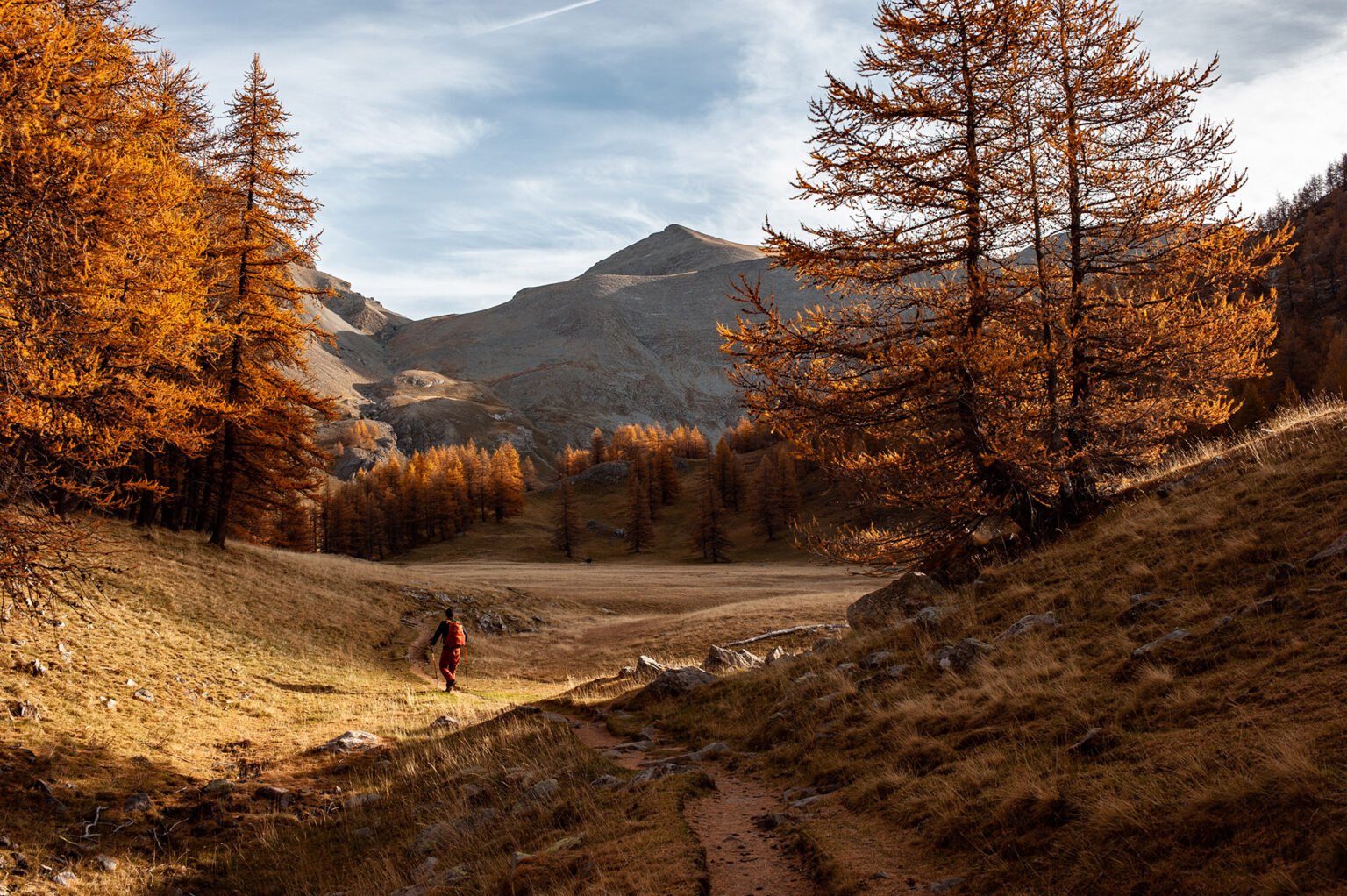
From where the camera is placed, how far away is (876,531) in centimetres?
1437

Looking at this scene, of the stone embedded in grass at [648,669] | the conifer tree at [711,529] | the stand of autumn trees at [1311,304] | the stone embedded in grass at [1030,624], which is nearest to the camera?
the stone embedded in grass at [1030,624]

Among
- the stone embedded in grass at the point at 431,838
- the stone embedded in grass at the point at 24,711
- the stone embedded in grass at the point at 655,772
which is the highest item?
the stone embedded in grass at the point at 655,772

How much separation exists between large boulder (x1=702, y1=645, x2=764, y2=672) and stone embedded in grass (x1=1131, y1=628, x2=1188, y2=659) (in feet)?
28.6

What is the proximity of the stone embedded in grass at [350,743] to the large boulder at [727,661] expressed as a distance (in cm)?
672

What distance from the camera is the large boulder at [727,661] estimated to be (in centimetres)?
1559

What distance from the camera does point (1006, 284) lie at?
13.5m

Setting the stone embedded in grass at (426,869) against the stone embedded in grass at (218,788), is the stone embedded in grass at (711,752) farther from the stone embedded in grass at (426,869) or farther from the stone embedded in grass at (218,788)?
the stone embedded in grass at (218,788)

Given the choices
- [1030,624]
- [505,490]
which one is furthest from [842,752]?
[505,490]

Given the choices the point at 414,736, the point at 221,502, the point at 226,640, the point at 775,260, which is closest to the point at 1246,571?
the point at 775,260


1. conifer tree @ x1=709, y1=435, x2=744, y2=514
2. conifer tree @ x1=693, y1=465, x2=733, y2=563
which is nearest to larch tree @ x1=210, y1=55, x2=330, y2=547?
conifer tree @ x1=693, y1=465, x2=733, y2=563

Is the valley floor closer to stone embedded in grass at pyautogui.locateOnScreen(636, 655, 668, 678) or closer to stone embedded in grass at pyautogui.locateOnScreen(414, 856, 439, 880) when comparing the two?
stone embedded in grass at pyautogui.locateOnScreen(414, 856, 439, 880)

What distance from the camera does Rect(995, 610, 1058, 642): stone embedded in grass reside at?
30.5ft

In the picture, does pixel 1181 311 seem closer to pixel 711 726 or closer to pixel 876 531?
pixel 876 531

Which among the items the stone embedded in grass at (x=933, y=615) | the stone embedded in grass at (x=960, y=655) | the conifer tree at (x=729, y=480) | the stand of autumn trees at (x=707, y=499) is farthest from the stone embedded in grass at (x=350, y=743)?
the conifer tree at (x=729, y=480)
